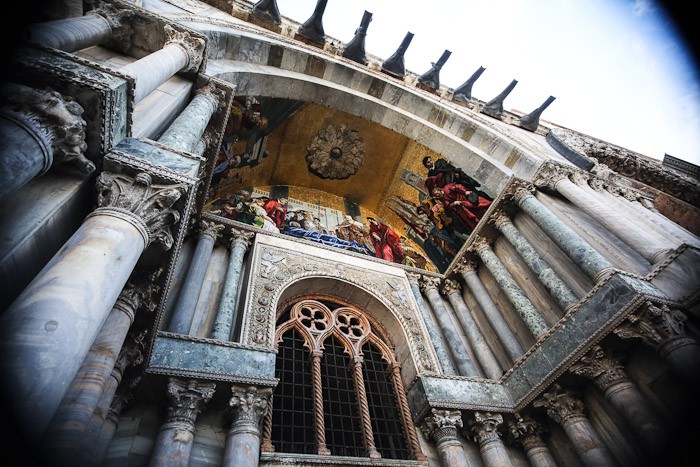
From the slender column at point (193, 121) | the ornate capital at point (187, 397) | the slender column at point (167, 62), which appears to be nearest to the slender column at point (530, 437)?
the ornate capital at point (187, 397)

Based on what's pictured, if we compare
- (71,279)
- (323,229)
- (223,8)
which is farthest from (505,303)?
(223,8)

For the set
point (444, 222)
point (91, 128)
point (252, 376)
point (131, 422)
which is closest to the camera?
point (91, 128)

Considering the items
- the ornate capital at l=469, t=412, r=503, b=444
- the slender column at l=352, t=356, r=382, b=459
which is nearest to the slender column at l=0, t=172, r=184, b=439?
the slender column at l=352, t=356, r=382, b=459

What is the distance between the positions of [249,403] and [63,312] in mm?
2748

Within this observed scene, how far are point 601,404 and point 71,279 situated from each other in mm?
6284

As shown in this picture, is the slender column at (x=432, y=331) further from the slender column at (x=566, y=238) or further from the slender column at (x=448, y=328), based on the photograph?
the slender column at (x=566, y=238)

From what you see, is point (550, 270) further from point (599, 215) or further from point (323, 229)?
point (323, 229)

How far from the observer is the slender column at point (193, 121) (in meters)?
4.27

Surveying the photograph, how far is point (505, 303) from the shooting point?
746 cm

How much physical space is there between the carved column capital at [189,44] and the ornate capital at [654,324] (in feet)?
23.0

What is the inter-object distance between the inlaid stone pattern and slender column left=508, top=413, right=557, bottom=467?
144cm

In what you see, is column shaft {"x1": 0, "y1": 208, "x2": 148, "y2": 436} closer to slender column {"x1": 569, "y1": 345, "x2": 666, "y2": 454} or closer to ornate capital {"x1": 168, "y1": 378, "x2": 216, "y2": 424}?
ornate capital {"x1": 168, "y1": 378, "x2": 216, "y2": 424}

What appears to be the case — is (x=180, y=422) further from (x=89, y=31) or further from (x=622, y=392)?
Result: (x=622, y=392)

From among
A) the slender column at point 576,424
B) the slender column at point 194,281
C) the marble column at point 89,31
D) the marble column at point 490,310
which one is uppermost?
the marble column at point 89,31
